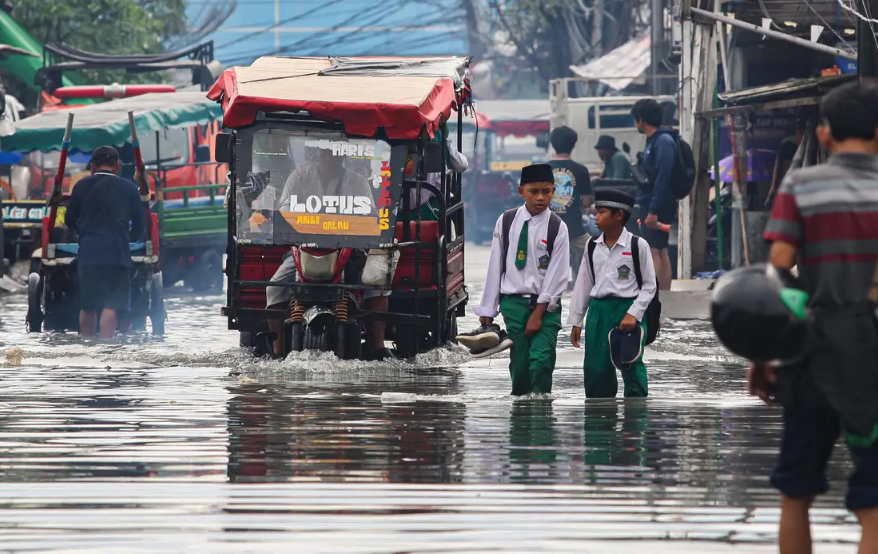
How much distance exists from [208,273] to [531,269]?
39.8 feet

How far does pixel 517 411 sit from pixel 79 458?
269 cm

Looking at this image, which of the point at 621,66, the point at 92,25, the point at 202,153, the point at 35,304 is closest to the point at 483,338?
the point at 35,304

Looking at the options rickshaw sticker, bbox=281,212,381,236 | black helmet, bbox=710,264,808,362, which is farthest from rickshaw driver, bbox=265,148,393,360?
black helmet, bbox=710,264,808,362

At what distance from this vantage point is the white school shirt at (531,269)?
9.48 m

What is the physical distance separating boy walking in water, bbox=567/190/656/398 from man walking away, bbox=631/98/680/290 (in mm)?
6263

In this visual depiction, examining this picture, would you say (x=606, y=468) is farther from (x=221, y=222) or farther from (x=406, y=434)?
(x=221, y=222)

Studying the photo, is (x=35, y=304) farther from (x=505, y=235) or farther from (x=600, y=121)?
(x=600, y=121)

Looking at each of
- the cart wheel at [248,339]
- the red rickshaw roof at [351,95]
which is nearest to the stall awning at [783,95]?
the red rickshaw roof at [351,95]

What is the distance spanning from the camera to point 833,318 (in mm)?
4922

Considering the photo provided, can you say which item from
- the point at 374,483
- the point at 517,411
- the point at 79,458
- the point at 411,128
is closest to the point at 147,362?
the point at 411,128

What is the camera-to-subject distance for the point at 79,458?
7.29 m

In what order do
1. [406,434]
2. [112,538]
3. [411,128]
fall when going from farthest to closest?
1. [411,128]
2. [406,434]
3. [112,538]

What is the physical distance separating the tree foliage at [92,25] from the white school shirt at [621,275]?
939 inches

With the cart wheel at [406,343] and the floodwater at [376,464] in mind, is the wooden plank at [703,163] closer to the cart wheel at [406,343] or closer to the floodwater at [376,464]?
the cart wheel at [406,343]
